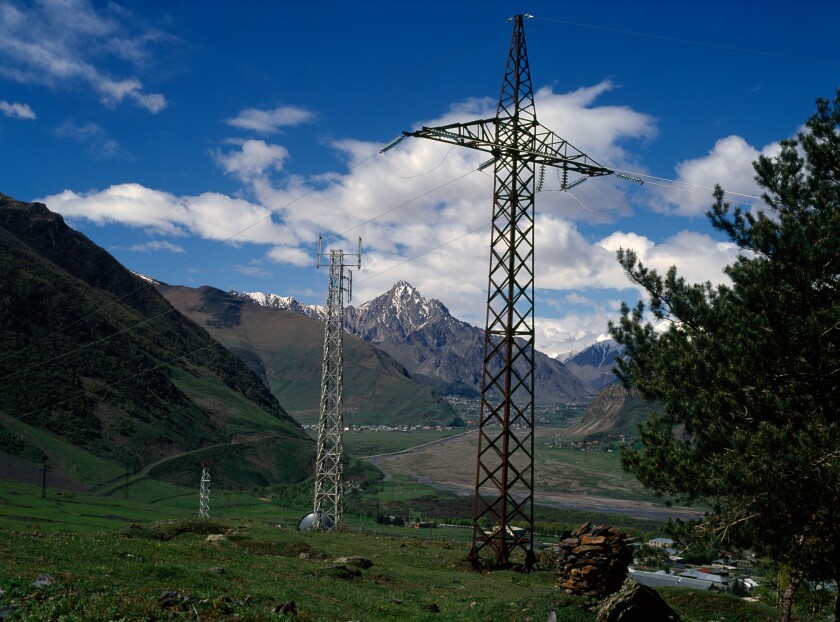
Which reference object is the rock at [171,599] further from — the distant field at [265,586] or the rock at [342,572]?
the rock at [342,572]

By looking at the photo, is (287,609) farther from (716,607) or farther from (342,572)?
(716,607)

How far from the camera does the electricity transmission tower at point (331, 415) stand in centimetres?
6612

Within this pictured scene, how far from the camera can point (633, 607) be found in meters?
20.5

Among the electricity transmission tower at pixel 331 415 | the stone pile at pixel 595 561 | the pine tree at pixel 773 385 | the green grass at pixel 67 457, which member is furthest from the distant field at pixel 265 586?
the green grass at pixel 67 457

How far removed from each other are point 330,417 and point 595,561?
46.5 meters

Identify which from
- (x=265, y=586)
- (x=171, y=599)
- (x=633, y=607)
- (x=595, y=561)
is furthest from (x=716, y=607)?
(x=171, y=599)

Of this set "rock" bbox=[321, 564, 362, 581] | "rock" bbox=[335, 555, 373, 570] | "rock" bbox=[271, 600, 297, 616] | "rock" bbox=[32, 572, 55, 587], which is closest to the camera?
"rock" bbox=[32, 572, 55, 587]

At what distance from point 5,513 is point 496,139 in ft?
298

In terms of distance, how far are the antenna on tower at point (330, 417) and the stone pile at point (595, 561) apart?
4231cm

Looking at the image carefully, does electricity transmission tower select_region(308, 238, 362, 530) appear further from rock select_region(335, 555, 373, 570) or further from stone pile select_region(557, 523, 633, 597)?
stone pile select_region(557, 523, 633, 597)

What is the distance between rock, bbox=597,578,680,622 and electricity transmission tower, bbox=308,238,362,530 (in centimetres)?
4649

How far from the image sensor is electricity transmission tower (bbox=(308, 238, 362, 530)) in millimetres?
66125

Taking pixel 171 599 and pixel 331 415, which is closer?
pixel 171 599

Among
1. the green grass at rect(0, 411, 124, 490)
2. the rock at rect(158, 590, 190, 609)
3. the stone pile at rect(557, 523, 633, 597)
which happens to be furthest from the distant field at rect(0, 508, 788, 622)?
the green grass at rect(0, 411, 124, 490)
